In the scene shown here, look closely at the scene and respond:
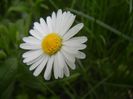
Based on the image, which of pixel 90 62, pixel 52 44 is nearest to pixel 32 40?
pixel 52 44

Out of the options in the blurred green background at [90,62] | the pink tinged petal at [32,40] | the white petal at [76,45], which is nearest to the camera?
the white petal at [76,45]

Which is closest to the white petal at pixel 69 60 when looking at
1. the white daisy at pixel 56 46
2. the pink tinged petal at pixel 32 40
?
the white daisy at pixel 56 46

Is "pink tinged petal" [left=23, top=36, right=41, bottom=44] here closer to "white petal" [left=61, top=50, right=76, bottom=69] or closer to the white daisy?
the white daisy

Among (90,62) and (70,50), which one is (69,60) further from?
(90,62)

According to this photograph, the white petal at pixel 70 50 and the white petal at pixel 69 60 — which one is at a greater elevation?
the white petal at pixel 70 50

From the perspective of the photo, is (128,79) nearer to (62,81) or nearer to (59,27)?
(62,81)

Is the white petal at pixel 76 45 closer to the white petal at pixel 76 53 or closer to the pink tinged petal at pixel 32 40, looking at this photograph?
the white petal at pixel 76 53

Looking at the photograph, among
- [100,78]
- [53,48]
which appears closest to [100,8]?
[100,78]
